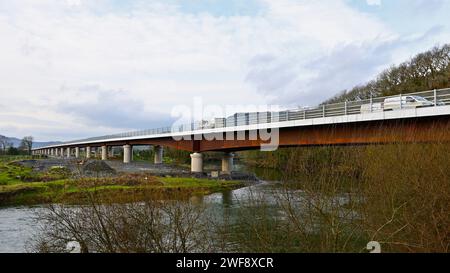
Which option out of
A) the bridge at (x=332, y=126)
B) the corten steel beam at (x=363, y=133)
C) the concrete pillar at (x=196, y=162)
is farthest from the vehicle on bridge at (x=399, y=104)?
the concrete pillar at (x=196, y=162)

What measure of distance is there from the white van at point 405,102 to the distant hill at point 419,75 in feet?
96.3

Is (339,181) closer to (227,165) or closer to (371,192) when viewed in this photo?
(371,192)

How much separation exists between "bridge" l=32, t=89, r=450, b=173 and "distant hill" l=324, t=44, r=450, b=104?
18853 millimetres

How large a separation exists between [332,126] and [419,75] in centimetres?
3770

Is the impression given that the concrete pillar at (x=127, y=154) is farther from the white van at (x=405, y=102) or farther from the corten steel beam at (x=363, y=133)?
the white van at (x=405, y=102)

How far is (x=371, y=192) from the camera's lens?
43.1 ft

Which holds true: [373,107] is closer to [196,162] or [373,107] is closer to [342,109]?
[342,109]

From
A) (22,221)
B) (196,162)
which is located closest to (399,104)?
(22,221)

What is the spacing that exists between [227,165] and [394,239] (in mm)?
42431

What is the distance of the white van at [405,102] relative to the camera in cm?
2147

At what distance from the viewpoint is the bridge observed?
69.0ft
